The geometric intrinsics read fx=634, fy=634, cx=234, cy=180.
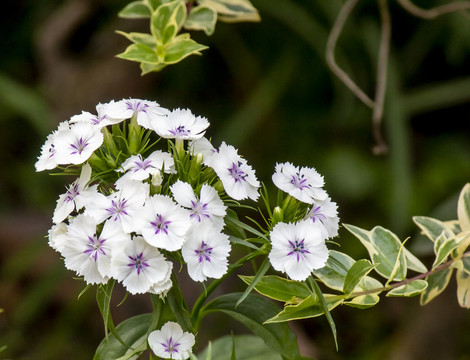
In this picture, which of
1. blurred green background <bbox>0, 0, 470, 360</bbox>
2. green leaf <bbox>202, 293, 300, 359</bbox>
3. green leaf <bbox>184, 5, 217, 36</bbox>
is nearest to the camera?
green leaf <bbox>202, 293, 300, 359</bbox>

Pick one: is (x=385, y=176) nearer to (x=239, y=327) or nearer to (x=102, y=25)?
(x=239, y=327)

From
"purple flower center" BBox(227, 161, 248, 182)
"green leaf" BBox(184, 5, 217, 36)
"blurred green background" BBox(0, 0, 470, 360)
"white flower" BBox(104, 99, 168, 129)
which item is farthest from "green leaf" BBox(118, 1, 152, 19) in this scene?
"blurred green background" BBox(0, 0, 470, 360)

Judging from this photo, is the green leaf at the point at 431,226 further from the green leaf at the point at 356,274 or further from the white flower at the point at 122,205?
the white flower at the point at 122,205

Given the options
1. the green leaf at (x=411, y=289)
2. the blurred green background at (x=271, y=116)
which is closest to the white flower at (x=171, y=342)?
the green leaf at (x=411, y=289)

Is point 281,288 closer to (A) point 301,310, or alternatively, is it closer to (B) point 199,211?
(A) point 301,310

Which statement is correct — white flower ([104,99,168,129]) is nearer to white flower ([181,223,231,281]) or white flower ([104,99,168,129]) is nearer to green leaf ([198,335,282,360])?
white flower ([181,223,231,281])

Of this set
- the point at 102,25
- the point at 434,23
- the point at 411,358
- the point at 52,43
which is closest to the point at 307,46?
the point at 434,23
